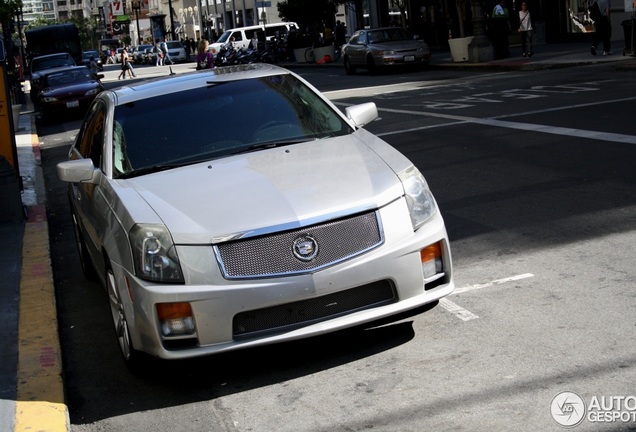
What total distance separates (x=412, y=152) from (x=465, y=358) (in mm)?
8491

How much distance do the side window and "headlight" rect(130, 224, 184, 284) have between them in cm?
158

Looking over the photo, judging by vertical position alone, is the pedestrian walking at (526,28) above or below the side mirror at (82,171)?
above

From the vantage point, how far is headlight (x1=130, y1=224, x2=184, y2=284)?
546 centimetres

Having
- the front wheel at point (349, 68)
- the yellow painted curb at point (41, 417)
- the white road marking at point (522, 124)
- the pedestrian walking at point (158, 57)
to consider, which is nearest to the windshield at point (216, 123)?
the yellow painted curb at point (41, 417)

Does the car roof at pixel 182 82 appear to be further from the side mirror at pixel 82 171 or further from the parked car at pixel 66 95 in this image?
the parked car at pixel 66 95

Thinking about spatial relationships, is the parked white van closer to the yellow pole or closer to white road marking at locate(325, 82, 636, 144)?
white road marking at locate(325, 82, 636, 144)

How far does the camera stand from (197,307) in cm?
537

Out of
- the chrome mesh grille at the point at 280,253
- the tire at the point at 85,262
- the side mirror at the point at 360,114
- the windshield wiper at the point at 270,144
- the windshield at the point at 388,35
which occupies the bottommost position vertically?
the tire at the point at 85,262

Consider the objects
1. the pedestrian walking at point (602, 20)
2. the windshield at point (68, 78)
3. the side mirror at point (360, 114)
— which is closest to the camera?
the side mirror at point (360, 114)

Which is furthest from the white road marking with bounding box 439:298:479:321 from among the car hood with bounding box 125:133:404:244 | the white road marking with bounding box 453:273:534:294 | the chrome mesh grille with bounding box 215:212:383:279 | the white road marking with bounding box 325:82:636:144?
the white road marking with bounding box 325:82:636:144

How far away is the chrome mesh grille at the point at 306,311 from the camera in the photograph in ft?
17.9

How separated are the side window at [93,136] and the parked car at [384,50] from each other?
81.2 feet

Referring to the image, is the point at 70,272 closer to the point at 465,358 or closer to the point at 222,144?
the point at 222,144

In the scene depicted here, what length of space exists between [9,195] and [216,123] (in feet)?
16.9
